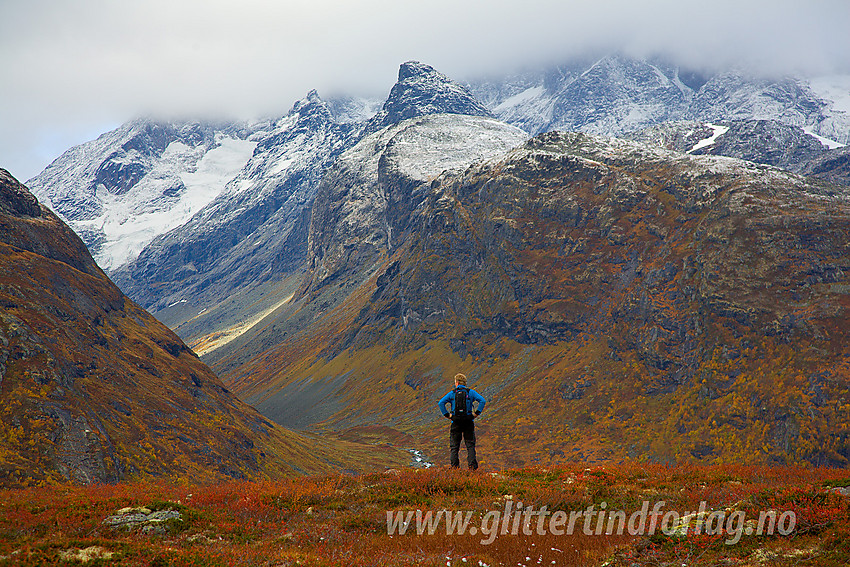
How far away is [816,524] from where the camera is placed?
12.4 metres

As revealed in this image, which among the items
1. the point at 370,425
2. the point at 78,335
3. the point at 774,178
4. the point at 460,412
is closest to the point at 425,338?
the point at 370,425

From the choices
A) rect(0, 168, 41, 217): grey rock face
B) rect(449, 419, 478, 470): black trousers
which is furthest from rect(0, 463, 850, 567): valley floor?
rect(0, 168, 41, 217): grey rock face

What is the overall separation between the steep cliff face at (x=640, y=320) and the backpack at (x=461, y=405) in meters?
89.4

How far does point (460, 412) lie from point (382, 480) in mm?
4040

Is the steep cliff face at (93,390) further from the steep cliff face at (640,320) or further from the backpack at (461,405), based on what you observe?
the steep cliff face at (640,320)

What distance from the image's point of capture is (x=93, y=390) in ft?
209

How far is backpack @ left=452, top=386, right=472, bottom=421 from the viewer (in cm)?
2031

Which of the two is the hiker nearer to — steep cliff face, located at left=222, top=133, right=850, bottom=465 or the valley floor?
the valley floor

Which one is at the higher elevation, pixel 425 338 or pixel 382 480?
pixel 382 480

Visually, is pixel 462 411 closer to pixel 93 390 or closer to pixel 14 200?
pixel 93 390

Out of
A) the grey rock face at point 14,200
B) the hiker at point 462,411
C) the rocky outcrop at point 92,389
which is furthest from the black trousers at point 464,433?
the grey rock face at point 14,200

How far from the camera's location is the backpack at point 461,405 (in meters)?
20.3

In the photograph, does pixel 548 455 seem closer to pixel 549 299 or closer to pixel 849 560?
pixel 549 299

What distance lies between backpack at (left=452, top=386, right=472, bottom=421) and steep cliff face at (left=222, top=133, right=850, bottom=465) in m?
89.4
